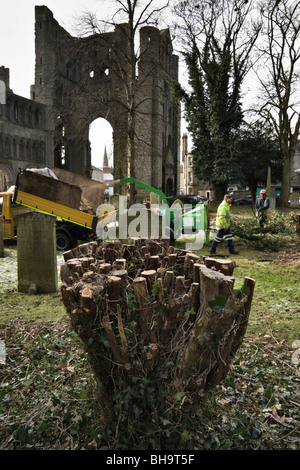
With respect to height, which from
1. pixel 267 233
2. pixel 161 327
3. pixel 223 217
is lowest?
pixel 161 327

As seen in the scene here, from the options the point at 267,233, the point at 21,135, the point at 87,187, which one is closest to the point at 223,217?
the point at 267,233

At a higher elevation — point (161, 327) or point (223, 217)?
point (223, 217)

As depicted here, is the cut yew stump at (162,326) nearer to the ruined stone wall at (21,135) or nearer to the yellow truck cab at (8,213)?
the yellow truck cab at (8,213)

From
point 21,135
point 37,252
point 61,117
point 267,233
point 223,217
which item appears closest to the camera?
point 37,252

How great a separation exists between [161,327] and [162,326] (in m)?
0.01

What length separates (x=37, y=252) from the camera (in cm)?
684

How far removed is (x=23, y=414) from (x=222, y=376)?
70.8 inches

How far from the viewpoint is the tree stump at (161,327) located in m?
2.27

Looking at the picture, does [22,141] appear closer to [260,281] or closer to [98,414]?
[260,281]

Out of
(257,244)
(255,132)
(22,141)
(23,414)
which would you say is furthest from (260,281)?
(22,141)

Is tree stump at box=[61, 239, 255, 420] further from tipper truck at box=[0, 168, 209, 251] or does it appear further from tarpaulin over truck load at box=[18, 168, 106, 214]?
tarpaulin over truck load at box=[18, 168, 106, 214]

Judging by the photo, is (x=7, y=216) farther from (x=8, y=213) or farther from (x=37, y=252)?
(x=37, y=252)

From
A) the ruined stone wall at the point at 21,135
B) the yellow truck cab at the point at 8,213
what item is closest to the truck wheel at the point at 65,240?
the yellow truck cab at the point at 8,213
